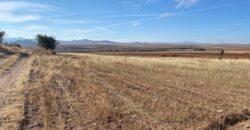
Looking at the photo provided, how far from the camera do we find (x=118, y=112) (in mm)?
9375

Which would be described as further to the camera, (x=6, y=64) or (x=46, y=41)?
(x=46, y=41)

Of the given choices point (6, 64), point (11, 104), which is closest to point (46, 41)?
point (6, 64)

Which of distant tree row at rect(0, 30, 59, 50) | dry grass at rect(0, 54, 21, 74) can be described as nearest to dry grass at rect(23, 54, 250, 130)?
dry grass at rect(0, 54, 21, 74)

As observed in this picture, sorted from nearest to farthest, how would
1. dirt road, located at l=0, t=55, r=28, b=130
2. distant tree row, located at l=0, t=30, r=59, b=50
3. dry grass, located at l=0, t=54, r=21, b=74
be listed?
dirt road, located at l=0, t=55, r=28, b=130
dry grass, located at l=0, t=54, r=21, b=74
distant tree row, located at l=0, t=30, r=59, b=50

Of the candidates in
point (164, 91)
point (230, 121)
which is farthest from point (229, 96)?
point (230, 121)

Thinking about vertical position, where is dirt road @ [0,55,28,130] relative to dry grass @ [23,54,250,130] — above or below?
below

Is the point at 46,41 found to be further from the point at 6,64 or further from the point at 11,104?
the point at 11,104

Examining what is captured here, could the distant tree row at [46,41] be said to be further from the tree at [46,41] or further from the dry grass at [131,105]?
the dry grass at [131,105]

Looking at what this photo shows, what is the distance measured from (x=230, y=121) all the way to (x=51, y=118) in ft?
15.1

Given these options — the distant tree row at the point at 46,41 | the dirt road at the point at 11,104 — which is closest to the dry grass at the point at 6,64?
the dirt road at the point at 11,104

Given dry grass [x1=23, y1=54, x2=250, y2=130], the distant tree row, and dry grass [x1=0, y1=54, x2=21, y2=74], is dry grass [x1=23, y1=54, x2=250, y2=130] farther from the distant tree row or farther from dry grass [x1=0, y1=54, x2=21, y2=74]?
the distant tree row

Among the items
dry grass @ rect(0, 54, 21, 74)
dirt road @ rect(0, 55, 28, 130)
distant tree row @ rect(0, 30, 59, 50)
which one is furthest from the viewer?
distant tree row @ rect(0, 30, 59, 50)

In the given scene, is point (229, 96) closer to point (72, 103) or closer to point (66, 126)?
point (72, 103)

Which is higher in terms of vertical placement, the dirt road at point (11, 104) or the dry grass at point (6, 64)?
the dirt road at point (11, 104)
